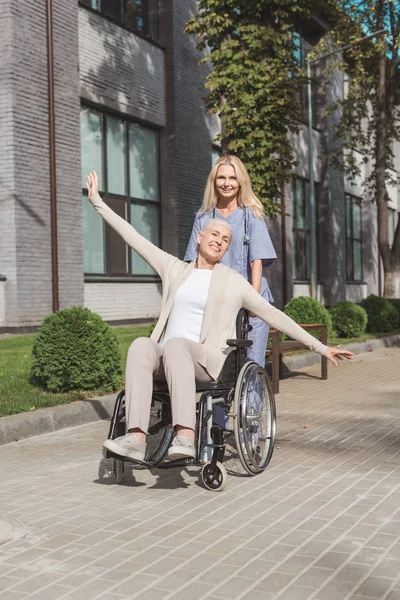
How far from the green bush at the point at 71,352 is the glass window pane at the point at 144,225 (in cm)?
1043

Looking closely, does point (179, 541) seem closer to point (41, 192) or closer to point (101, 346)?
point (101, 346)

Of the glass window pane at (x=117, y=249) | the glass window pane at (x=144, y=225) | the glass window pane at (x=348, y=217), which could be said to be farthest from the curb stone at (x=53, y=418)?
the glass window pane at (x=348, y=217)

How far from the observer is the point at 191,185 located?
21.4 m

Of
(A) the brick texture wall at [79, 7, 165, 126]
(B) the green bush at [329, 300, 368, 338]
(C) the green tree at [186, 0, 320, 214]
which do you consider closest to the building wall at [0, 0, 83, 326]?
(A) the brick texture wall at [79, 7, 165, 126]

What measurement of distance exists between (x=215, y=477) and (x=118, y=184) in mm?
14320

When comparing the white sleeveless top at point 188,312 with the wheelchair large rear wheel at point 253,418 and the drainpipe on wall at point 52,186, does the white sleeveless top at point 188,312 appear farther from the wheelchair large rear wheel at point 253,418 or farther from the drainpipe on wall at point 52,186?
the drainpipe on wall at point 52,186

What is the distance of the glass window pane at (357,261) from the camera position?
36.4m

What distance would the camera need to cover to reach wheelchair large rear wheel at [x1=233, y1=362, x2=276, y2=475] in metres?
5.52

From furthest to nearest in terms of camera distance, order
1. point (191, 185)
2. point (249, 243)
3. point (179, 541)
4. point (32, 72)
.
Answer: point (191, 185) < point (32, 72) < point (249, 243) < point (179, 541)

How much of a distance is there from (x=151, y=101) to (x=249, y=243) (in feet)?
46.6

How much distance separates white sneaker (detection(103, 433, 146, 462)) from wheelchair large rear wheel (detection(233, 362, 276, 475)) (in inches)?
23.8

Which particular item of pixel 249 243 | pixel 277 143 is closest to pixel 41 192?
pixel 277 143

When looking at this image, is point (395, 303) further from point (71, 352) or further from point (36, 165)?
point (71, 352)

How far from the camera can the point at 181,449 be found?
16.8 ft
